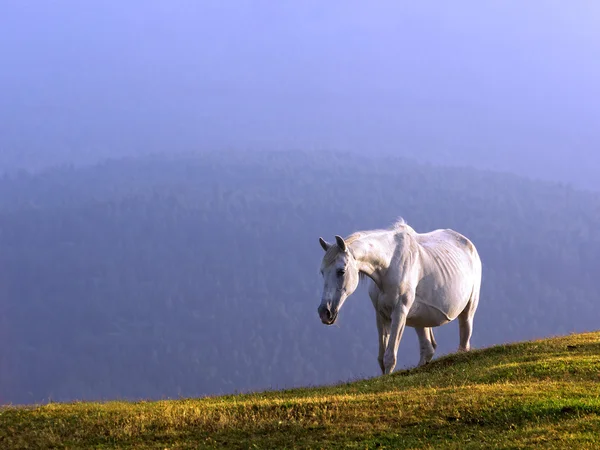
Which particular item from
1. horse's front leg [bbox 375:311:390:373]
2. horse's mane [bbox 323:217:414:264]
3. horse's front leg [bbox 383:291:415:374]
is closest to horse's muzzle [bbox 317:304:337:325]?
horse's mane [bbox 323:217:414:264]

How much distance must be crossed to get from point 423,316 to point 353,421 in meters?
8.43

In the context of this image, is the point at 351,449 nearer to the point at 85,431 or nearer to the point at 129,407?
the point at 85,431

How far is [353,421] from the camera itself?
10.8m

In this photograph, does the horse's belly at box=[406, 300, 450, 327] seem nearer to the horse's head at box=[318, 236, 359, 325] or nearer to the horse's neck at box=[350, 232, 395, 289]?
the horse's neck at box=[350, 232, 395, 289]

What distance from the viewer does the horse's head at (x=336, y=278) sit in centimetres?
1584

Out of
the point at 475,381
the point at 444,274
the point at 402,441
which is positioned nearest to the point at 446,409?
the point at 402,441

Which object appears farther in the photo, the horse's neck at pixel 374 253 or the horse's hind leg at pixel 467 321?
the horse's hind leg at pixel 467 321

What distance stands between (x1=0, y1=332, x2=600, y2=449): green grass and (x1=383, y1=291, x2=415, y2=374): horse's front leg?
353cm

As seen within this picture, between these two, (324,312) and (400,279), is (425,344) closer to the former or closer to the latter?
(400,279)

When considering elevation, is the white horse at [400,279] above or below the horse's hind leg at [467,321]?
above

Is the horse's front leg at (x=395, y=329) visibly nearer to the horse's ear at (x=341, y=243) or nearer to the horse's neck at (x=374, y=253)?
the horse's neck at (x=374, y=253)

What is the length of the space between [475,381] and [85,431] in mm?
7168

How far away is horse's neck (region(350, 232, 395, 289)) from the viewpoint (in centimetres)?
1675

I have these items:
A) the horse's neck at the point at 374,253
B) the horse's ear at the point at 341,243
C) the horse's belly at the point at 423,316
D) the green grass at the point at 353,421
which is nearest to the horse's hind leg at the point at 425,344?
the horse's belly at the point at 423,316
